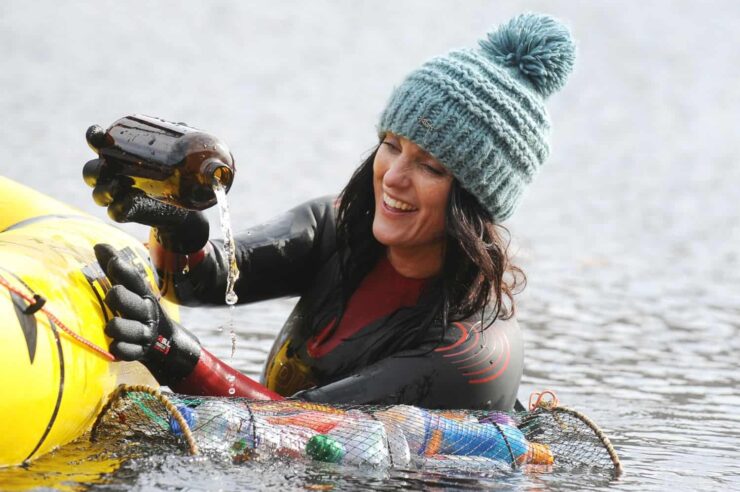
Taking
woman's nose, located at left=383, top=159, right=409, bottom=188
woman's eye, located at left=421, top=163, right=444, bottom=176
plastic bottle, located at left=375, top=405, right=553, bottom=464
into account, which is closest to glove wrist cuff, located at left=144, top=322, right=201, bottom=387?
plastic bottle, located at left=375, top=405, right=553, bottom=464

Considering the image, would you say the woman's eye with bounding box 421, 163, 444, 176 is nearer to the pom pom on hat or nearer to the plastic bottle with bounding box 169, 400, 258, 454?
the pom pom on hat

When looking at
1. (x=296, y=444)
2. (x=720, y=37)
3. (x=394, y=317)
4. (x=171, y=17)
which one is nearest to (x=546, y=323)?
(x=394, y=317)

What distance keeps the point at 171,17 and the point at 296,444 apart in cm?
1299

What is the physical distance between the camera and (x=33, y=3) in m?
15.3

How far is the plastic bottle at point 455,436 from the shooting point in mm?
3758

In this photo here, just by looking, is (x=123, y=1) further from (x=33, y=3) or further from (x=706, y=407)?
(x=706, y=407)

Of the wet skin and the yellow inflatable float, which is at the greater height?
the wet skin

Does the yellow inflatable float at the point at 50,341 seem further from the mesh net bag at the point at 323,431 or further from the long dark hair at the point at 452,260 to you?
the long dark hair at the point at 452,260

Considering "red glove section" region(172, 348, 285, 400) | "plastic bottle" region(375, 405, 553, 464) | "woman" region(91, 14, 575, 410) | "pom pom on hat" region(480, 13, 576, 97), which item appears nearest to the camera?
"plastic bottle" region(375, 405, 553, 464)

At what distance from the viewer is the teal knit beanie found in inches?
160

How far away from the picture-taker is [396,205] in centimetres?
408

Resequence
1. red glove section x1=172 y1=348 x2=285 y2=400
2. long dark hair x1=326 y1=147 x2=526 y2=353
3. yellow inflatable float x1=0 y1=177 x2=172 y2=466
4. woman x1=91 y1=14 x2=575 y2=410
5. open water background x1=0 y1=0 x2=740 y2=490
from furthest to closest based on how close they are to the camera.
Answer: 1. open water background x1=0 y1=0 x2=740 y2=490
2. long dark hair x1=326 y1=147 x2=526 y2=353
3. woman x1=91 y1=14 x2=575 y2=410
4. red glove section x1=172 y1=348 x2=285 y2=400
5. yellow inflatable float x1=0 y1=177 x2=172 y2=466

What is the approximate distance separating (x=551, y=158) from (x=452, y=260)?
10441mm

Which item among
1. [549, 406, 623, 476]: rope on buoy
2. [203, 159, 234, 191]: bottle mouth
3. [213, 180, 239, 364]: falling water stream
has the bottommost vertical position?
[549, 406, 623, 476]: rope on buoy
